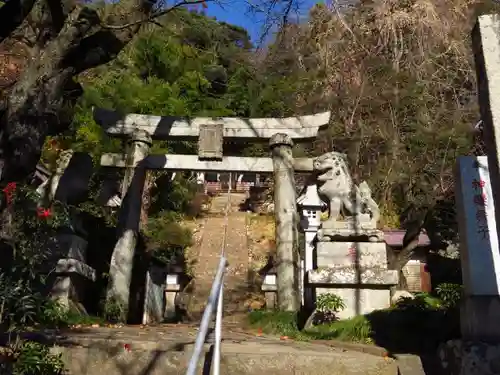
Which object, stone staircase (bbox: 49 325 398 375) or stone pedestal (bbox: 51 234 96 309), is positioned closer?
stone staircase (bbox: 49 325 398 375)

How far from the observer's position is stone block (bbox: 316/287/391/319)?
697 centimetres

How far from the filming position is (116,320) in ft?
28.5

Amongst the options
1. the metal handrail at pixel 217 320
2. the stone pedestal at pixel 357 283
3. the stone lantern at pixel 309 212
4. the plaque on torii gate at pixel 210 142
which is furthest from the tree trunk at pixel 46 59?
the stone lantern at pixel 309 212

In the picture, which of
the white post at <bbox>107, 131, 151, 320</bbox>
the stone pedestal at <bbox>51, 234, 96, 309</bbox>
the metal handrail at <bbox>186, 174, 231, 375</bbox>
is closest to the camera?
the metal handrail at <bbox>186, 174, 231, 375</bbox>

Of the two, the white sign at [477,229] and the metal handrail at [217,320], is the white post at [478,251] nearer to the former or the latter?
the white sign at [477,229]

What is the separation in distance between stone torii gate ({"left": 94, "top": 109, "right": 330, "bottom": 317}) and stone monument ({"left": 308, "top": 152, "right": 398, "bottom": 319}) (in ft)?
6.60

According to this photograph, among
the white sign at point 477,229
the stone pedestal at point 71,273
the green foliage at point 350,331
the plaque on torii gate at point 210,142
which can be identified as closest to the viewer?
the white sign at point 477,229

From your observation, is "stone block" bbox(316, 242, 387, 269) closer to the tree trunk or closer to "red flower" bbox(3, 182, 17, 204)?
the tree trunk

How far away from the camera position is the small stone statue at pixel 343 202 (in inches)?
296

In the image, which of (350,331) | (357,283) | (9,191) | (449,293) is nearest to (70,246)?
(9,191)

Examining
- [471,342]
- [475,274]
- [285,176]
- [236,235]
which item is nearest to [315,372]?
[471,342]

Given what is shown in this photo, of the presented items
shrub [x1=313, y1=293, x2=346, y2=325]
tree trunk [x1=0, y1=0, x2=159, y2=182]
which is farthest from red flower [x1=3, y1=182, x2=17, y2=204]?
shrub [x1=313, y1=293, x2=346, y2=325]

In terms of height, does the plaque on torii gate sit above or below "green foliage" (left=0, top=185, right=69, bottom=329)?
above

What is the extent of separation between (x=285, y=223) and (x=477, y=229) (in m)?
5.51
